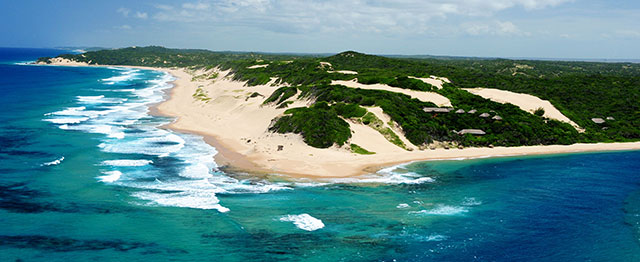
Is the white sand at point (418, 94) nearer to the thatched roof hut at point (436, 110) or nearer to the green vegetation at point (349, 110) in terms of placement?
the thatched roof hut at point (436, 110)

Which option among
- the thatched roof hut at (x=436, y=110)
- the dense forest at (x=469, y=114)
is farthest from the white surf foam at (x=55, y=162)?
the thatched roof hut at (x=436, y=110)

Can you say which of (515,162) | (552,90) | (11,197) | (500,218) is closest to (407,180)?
(500,218)

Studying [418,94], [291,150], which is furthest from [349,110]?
[418,94]

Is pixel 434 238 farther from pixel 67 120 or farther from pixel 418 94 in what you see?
pixel 67 120

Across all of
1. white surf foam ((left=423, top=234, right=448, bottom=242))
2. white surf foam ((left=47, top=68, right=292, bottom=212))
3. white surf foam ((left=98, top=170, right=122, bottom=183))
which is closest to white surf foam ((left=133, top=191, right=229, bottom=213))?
white surf foam ((left=47, top=68, right=292, bottom=212))

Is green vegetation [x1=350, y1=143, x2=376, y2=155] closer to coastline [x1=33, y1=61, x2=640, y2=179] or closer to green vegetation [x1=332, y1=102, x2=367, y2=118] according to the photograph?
coastline [x1=33, y1=61, x2=640, y2=179]
